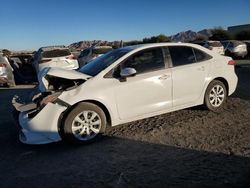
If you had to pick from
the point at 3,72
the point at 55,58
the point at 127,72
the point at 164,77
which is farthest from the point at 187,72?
the point at 55,58

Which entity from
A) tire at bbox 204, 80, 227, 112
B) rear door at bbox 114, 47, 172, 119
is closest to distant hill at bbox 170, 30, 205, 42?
tire at bbox 204, 80, 227, 112

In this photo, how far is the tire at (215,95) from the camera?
6608mm

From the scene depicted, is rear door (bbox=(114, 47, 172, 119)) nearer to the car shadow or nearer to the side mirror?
the side mirror

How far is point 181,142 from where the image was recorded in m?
5.02

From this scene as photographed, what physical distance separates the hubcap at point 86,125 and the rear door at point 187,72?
1692mm

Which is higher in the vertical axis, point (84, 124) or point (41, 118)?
point (41, 118)

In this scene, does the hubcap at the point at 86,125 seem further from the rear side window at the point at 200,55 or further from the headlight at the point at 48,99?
the rear side window at the point at 200,55

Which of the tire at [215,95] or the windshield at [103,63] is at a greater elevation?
the windshield at [103,63]

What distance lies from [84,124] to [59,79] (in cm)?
109

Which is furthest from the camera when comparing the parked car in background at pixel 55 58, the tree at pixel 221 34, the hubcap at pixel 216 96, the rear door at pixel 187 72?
the tree at pixel 221 34

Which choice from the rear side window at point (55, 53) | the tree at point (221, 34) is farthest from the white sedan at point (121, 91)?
the tree at point (221, 34)

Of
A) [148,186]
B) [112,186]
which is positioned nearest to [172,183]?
[148,186]

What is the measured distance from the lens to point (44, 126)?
16.2ft

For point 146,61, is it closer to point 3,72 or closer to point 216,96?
point 216,96
